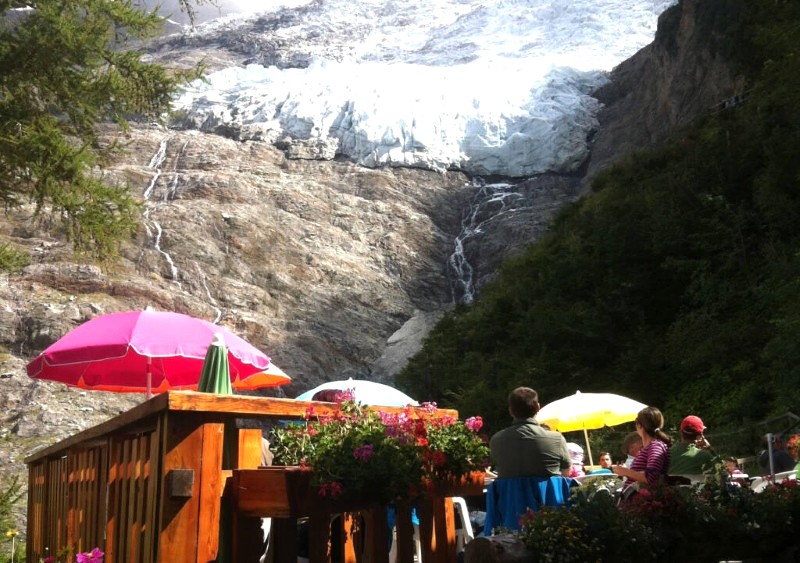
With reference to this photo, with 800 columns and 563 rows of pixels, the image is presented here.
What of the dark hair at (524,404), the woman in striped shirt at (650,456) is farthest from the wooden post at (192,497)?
the woman in striped shirt at (650,456)

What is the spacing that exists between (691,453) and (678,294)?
13.2 m

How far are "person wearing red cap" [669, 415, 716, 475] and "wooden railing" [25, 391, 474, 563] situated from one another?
2432 millimetres

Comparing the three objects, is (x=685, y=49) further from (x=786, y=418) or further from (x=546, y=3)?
(x=546, y=3)

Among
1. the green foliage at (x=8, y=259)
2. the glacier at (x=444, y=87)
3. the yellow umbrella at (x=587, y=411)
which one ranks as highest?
the glacier at (x=444, y=87)

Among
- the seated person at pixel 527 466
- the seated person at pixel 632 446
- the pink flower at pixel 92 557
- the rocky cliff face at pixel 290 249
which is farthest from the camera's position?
the rocky cliff face at pixel 290 249

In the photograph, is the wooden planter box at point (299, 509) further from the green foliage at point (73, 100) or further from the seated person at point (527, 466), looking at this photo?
the green foliage at point (73, 100)

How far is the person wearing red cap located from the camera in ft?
19.1

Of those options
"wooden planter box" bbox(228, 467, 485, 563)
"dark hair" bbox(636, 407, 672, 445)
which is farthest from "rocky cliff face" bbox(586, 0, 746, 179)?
"wooden planter box" bbox(228, 467, 485, 563)

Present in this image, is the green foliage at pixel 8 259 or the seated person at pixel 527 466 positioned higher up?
the green foliage at pixel 8 259

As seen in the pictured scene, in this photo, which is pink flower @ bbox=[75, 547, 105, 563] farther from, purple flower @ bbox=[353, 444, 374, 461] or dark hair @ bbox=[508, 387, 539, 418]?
dark hair @ bbox=[508, 387, 539, 418]

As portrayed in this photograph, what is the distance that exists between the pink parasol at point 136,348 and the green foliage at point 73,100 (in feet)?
7.52

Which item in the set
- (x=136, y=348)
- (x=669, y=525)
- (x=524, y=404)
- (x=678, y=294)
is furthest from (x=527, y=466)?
(x=678, y=294)

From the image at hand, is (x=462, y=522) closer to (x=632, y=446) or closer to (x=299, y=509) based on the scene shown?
(x=632, y=446)

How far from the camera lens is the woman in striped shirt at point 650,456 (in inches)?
203
